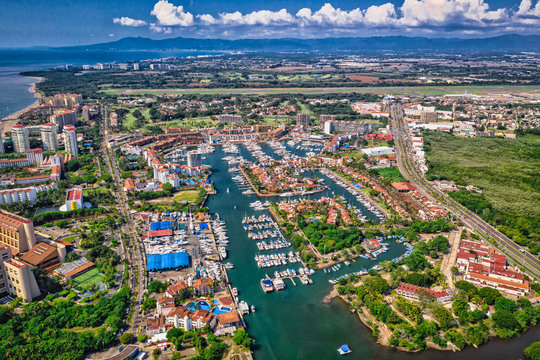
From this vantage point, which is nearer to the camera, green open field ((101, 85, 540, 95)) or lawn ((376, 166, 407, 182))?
lawn ((376, 166, 407, 182))

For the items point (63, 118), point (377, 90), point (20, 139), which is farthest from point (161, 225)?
point (377, 90)

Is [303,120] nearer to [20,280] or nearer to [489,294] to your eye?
[489,294]

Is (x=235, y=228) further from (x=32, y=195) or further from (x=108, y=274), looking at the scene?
(x=32, y=195)

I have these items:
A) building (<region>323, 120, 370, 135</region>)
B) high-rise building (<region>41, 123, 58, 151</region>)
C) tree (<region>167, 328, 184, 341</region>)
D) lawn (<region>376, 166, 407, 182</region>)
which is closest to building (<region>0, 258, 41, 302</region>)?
tree (<region>167, 328, 184, 341</region>)

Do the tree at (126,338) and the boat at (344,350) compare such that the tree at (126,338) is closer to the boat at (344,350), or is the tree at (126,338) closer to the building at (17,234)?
the boat at (344,350)

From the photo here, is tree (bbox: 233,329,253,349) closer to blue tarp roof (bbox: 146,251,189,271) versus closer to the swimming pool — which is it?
the swimming pool

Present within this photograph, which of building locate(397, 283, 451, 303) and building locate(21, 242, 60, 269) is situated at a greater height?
building locate(21, 242, 60, 269)
